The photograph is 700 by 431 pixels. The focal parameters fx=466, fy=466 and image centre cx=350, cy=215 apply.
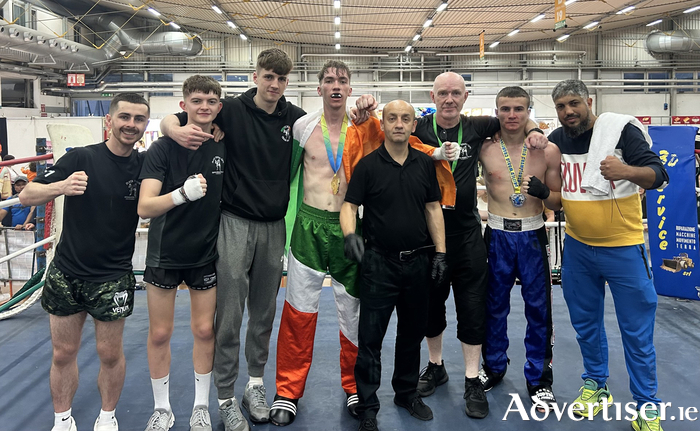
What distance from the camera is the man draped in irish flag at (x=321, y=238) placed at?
2.68 metres

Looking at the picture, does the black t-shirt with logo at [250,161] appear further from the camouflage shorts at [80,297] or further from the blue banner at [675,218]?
the blue banner at [675,218]

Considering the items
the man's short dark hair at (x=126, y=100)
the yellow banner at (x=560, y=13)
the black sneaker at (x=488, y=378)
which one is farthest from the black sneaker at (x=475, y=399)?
the yellow banner at (x=560, y=13)

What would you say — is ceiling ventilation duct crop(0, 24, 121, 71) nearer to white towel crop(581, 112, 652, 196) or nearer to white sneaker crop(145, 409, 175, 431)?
white sneaker crop(145, 409, 175, 431)

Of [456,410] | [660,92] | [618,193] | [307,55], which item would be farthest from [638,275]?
[660,92]

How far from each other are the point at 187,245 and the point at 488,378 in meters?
2.02

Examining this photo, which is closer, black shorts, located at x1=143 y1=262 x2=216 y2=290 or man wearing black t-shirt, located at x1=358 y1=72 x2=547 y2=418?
black shorts, located at x1=143 y1=262 x2=216 y2=290

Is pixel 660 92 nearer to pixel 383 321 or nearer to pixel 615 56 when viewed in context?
pixel 615 56

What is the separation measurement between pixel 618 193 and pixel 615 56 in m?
16.3

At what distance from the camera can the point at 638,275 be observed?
2.52 meters

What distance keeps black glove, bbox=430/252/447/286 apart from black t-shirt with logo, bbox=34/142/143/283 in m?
1.63

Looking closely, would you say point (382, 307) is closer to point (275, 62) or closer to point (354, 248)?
point (354, 248)

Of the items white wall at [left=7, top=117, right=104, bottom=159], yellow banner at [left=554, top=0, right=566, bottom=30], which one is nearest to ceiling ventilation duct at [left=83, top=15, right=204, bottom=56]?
white wall at [left=7, top=117, right=104, bottom=159]

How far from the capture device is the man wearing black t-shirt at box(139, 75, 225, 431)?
2393 millimetres

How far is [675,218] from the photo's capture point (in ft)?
14.4
